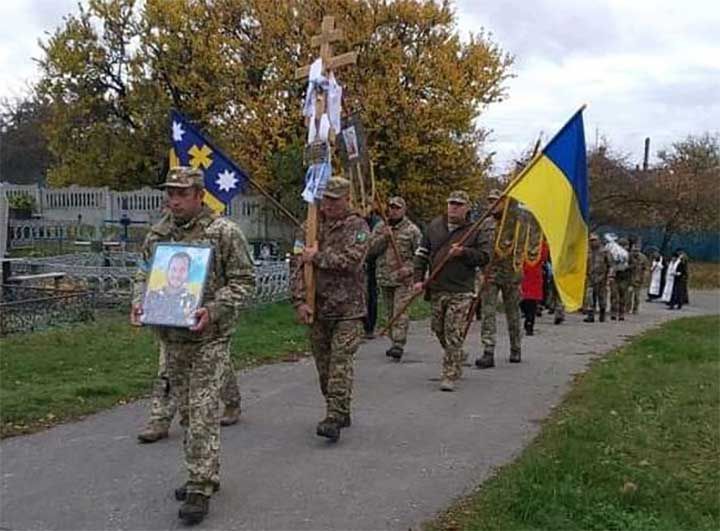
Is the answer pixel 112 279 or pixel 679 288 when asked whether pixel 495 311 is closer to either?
pixel 112 279

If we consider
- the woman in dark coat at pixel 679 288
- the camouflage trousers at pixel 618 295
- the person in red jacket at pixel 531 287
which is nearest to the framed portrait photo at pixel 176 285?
the person in red jacket at pixel 531 287

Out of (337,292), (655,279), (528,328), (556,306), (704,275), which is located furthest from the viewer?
(704,275)

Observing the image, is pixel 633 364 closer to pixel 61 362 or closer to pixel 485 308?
pixel 485 308

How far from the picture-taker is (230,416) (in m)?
7.65

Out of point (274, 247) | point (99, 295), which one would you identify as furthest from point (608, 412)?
point (274, 247)

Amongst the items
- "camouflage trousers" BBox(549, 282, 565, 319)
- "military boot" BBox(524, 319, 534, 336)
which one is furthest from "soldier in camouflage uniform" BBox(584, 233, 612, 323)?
"military boot" BBox(524, 319, 534, 336)

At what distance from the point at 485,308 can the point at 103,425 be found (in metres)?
4.98

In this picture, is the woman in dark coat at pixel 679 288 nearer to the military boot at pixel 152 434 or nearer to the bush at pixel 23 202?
the military boot at pixel 152 434

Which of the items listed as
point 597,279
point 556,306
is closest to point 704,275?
point 597,279

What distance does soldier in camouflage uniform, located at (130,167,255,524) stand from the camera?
5367 mm

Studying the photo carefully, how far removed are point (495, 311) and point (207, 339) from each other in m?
6.33

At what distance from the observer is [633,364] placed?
11719 mm

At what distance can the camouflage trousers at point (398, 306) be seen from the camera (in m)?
11.5

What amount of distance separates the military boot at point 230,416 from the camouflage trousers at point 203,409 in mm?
2068
